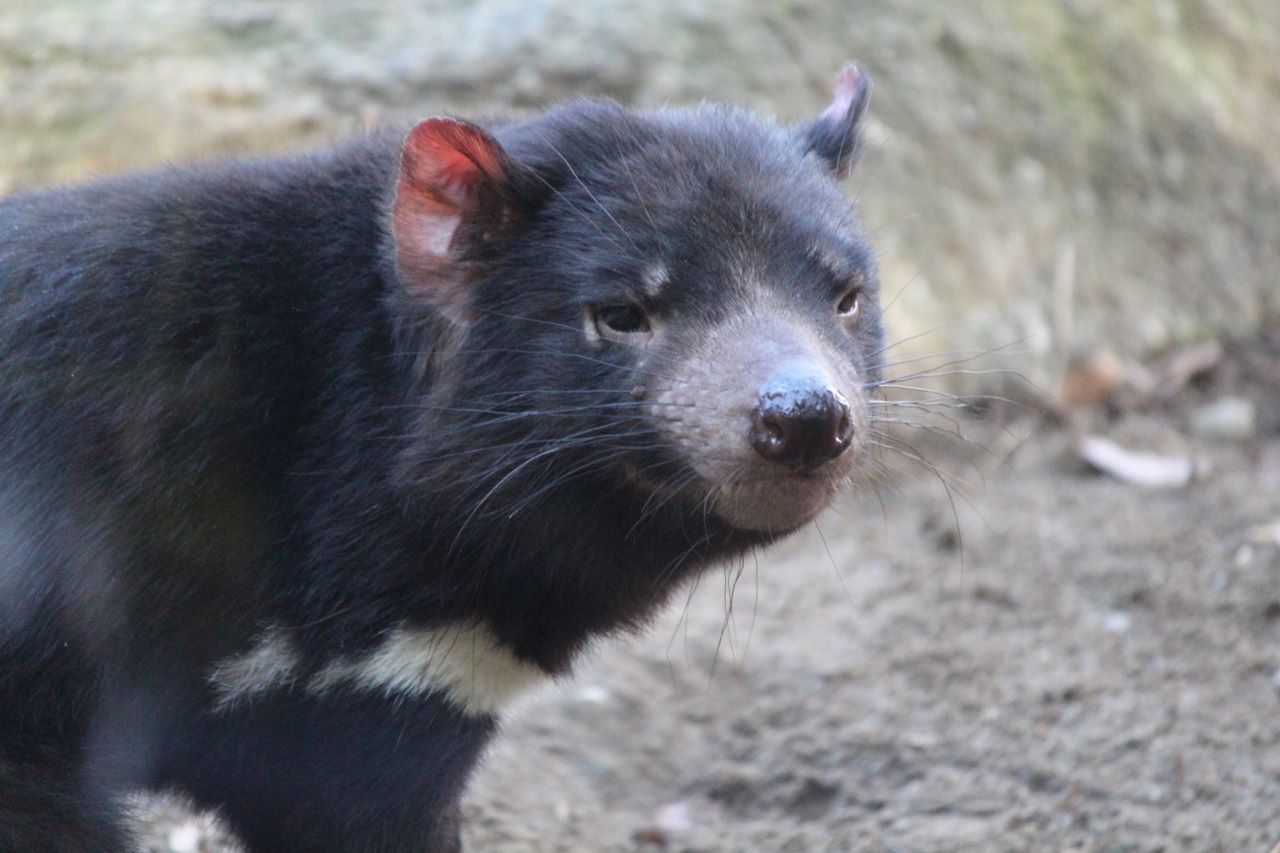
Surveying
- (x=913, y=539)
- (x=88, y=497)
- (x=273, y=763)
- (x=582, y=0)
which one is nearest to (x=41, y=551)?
(x=88, y=497)

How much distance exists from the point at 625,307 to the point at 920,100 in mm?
3809

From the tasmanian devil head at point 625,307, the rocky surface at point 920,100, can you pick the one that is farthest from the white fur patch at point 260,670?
the rocky surface at point 920,100

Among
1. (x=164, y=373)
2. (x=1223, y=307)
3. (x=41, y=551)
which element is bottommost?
(x=1223, y=307)

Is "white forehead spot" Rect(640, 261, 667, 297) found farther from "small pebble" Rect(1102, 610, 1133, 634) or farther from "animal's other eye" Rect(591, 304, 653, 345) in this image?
"small pebble" Rect(1102, 610, 1133, 634)

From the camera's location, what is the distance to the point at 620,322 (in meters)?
2.65

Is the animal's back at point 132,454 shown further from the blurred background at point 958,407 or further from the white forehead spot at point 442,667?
the blurred background at point 958,407

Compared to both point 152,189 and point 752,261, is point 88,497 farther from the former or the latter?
point 752,261

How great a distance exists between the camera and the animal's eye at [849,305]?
2842 millimetres

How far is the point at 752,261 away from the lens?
8.77 ft

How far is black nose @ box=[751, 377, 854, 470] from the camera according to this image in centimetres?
238

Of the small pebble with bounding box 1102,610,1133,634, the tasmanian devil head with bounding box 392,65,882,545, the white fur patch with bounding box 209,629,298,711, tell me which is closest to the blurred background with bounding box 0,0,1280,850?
the small pebble with bounding box 1102,610,1133,634

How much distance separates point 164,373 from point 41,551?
0.39 m

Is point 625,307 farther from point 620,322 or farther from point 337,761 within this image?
point 337,761

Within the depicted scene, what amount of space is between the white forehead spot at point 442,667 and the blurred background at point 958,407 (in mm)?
838
